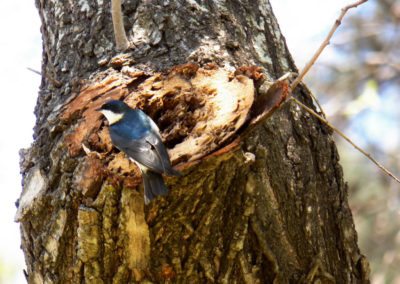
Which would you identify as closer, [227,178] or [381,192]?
[227,178]

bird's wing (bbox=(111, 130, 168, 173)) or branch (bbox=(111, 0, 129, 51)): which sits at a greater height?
branch (bbox=(111, 0, 129, 51))

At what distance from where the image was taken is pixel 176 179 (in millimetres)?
1885

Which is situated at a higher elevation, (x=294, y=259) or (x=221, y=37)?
(x=221, y=37)

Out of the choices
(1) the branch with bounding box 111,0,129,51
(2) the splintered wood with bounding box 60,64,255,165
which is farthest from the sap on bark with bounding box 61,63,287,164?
(1) the branch with bounding box 111,0,129,51

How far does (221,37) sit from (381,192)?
369cm

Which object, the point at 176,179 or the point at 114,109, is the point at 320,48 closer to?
the point at 176,179

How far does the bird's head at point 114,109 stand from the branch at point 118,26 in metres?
0.30

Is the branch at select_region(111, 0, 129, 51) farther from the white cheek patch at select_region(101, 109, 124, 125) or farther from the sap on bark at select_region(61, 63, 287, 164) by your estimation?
the white cheek patch at select_region(101, 109, 124, 125)

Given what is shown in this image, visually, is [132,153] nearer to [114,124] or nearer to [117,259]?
[114,124]

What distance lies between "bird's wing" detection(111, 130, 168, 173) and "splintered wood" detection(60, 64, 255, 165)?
0.15ft

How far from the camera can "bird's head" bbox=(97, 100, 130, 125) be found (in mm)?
2086

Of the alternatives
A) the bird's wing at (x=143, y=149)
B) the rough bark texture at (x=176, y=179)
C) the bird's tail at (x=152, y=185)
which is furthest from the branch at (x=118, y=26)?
the bird's tail at (x=152, y=185)

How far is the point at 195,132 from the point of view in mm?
1931

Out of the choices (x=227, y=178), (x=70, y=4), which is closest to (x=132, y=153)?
(x=227, y=178)
